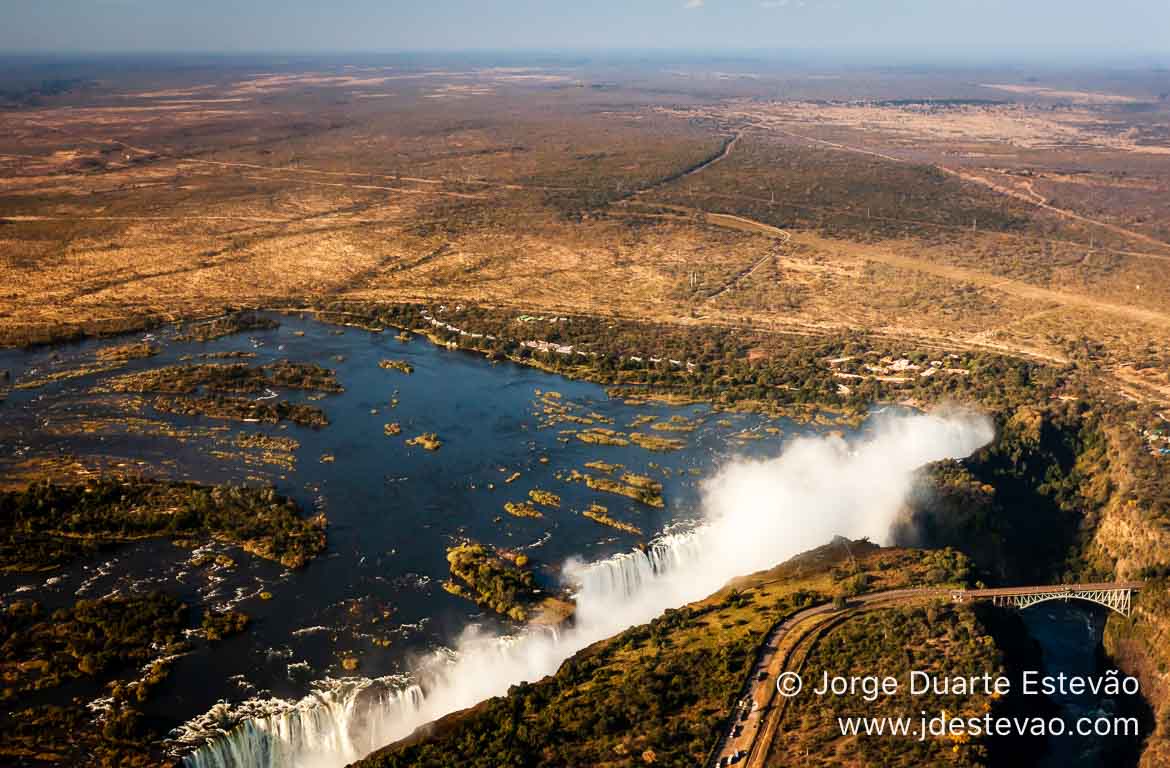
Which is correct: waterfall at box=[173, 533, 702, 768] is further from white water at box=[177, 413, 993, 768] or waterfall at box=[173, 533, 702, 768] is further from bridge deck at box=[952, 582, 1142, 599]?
bridge deck at box=[952, 582, 1142, 599]

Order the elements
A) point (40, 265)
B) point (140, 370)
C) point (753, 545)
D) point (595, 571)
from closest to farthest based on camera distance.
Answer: point (595, 571) < point (753, 545) < point (140, 370) < point (40, 265)

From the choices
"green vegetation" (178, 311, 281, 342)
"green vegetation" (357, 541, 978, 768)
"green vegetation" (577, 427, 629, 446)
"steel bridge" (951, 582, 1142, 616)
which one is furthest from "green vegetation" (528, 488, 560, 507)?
"green vegetation" (178, 311, 281, 342)

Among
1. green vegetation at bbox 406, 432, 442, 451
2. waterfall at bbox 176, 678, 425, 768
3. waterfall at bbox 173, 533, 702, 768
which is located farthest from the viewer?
green vegetation at bbox 406, 432, 442, 451

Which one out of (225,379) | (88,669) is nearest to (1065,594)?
(88,669)

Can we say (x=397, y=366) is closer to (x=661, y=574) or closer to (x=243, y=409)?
(x=243, y=409)

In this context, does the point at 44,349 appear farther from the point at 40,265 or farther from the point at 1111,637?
the point at 1111,637

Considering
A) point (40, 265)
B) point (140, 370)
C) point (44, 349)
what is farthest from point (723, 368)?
point (40, 265)

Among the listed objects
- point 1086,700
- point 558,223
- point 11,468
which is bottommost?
point 1086,700

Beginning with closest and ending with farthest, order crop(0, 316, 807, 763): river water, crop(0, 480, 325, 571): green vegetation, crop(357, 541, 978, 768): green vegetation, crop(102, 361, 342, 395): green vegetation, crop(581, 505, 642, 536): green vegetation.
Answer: crop(357, 541, 978, 768): green vegetation, crop(0, 316, 807, 763): river water, crop(0, 480, 325, 571): green vegetation, crop(581, 505, 642, 536): green vegetation, crop(102, 361, 342, 395): green vegetation
